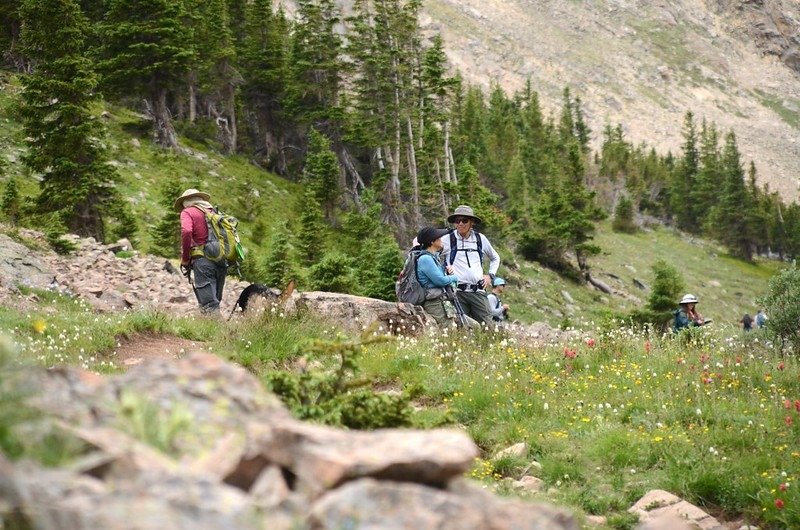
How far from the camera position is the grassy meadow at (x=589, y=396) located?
6.10 meters

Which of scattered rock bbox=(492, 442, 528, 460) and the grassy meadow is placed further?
scattered rock bbox=(492, 442, 528, 460)

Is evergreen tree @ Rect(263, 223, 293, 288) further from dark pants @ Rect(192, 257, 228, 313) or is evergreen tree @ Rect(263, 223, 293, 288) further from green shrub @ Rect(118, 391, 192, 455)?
green shrub @ Rect(118, 391, 192, 455)

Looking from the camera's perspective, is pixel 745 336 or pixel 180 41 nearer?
pixel 745 336

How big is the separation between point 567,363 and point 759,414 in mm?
2504

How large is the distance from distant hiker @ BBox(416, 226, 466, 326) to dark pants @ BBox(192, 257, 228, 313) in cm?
343

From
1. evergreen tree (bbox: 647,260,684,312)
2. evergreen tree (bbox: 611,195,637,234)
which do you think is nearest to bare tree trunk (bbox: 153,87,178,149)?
evergreen tree (bbox: 647,260,684,312)

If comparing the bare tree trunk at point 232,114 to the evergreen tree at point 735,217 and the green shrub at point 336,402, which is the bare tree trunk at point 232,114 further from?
the evergreen tree at point 735,217


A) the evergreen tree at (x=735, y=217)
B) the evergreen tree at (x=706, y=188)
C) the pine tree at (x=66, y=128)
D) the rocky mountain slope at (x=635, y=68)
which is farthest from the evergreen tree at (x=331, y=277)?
the rocky mountain slope at (x=635, y=68)

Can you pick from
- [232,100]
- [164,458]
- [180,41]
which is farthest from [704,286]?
[164,458]

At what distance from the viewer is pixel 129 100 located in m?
43.7

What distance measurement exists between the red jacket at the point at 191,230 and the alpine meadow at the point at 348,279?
11 centimetres

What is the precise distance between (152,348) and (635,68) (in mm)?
177969

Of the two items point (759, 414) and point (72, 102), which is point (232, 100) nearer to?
point (72, 102)

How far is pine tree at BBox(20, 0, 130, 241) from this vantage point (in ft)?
74.0
